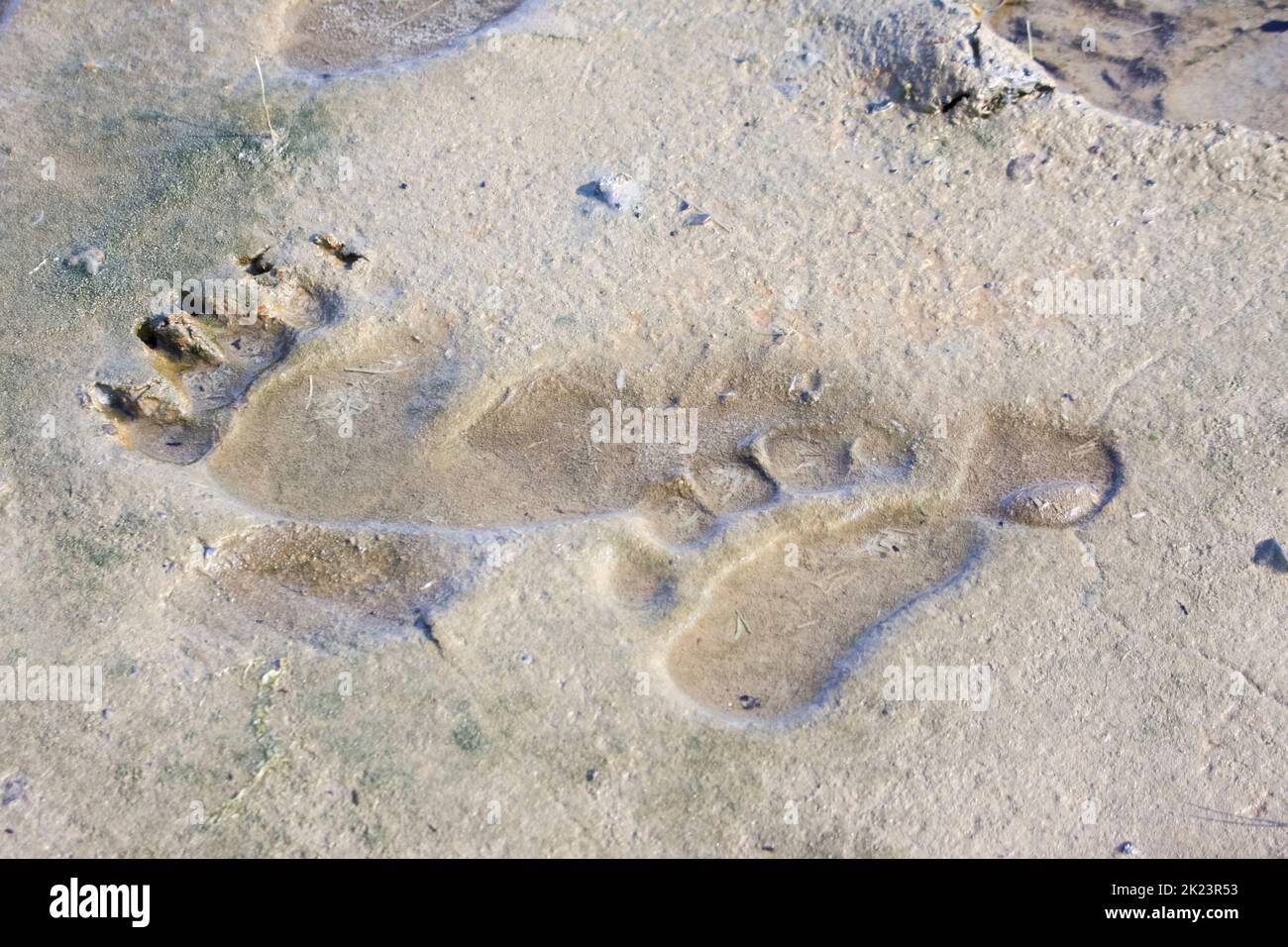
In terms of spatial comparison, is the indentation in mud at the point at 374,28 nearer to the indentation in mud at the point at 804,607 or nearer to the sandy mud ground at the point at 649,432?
the sandy mud ground at the point at 649,432

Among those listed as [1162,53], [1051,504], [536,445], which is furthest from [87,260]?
[1162,53]

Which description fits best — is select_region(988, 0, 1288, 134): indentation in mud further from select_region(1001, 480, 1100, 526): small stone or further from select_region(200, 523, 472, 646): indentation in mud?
select_region(200, 523, 472, 646): indentation in mud

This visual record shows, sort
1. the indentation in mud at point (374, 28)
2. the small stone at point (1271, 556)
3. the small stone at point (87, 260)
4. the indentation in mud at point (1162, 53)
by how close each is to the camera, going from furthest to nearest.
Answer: the indentation in mud at point (374, 28), the indentation in mud at point (1162, 53), the small stone at point (87, 260), the small stone at point (1271, 556)

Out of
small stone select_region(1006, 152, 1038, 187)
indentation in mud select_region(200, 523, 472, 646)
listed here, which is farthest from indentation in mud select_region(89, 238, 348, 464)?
small stone select_region(1006, 152, 1038, 187)

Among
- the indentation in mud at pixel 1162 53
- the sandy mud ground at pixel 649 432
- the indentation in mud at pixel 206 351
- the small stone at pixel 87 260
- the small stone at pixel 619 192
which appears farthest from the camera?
the indentation in mud at pixel 1162 53

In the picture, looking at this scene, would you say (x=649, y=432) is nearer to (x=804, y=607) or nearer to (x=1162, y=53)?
(x=804, y=607)

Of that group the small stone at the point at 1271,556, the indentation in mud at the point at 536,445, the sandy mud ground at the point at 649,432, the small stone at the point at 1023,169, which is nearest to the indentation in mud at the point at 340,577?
the sandy mud ground at the point at 649,432
